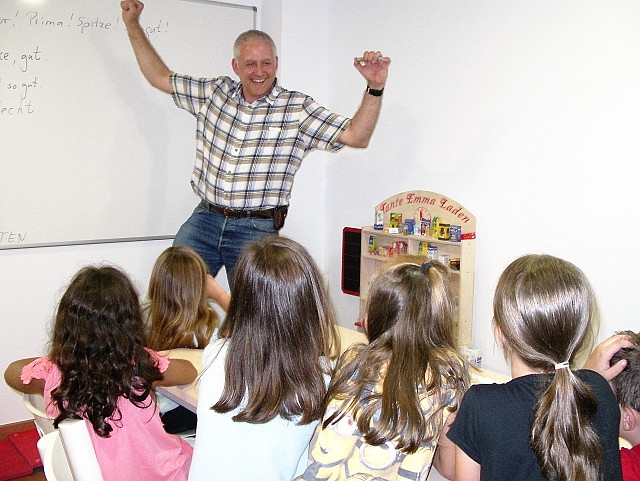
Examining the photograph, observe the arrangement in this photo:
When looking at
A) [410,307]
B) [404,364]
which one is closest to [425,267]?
[410,307]

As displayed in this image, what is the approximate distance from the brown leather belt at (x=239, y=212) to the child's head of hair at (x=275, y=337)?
5.38 feet

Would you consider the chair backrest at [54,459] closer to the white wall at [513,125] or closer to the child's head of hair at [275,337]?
the child's head of hair at [275,337]

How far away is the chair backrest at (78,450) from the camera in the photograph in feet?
4.73

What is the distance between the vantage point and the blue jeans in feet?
10.6

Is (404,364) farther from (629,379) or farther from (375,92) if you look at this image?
(375,92)

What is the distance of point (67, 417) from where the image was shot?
1.62m

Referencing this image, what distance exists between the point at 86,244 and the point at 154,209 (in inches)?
15.9

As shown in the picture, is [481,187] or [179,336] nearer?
[179,336]

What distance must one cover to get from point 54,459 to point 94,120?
224 cm

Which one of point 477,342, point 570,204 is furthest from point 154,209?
point 570,204

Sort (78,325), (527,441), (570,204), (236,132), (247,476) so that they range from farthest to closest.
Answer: (236,132)
(570,204)
(78,325)
(247,476)
(527,441)

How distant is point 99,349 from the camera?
173 centimetres

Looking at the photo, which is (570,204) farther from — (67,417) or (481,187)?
(67,417)

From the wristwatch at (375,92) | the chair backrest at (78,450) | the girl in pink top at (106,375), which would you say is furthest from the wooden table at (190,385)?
the wristwatch at (375,92)
